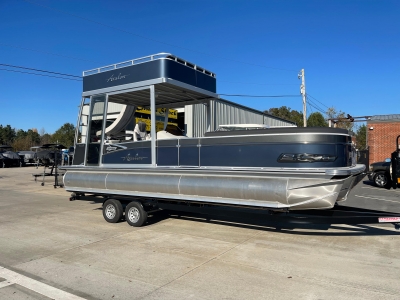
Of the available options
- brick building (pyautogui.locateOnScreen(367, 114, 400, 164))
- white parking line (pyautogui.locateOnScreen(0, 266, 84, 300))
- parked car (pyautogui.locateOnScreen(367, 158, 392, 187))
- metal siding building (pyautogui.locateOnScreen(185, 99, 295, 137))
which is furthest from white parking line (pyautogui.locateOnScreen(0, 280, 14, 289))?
brick building (pyautogui.locateOnScreen(367, 114, 400, 164))

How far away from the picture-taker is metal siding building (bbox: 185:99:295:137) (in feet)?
46.6

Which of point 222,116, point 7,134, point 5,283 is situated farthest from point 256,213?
point 7,134

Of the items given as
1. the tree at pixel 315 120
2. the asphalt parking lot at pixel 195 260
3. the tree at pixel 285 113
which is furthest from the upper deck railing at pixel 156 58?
the tree at pixel 285 113

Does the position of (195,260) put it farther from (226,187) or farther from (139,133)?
(139,133)

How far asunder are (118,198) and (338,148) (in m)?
4.82

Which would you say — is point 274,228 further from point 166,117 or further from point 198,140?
point 166,117

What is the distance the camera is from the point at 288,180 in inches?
200

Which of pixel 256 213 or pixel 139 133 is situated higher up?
pixel 139 133

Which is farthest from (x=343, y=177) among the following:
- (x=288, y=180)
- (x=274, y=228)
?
(x=274, y=228)

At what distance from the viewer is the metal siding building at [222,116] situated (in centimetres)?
1421

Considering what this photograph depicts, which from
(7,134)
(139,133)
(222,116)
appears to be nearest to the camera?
Result: (139,133)

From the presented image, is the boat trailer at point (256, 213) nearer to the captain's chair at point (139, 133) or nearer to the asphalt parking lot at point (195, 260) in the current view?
the asphalt parking lot at point (195, 260)

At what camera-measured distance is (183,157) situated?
20.9 ft

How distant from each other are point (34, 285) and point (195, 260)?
7.33ft
